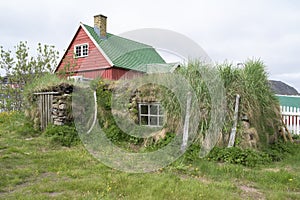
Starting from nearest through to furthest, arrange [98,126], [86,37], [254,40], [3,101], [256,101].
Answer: [256,101] → [98,126] → [254,40] → [3,101] → [86,37]

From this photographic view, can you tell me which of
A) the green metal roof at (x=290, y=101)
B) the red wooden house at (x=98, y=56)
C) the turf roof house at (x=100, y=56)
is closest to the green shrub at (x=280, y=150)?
the green metal roof at (x=290, y=101)

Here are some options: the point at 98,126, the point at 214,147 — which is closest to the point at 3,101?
the point at 98,126

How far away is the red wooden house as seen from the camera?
13.5 meters

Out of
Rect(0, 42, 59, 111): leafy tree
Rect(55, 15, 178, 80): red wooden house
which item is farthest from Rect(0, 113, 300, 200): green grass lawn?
Rect(55, 15, 178, 80): red wooden house

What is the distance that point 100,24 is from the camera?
621 inches

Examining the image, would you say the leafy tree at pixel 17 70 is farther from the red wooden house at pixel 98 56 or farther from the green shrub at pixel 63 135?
the green shrub at pixel 63 135

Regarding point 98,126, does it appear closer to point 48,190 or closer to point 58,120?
point 58,120

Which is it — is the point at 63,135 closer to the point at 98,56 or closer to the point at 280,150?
the point at 280,150

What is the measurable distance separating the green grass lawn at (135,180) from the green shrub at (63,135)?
1.10 metres

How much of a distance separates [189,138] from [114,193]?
245 centimetres

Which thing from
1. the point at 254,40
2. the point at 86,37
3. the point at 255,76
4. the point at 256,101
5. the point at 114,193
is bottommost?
the point at 114,193

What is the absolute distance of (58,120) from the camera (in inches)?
271

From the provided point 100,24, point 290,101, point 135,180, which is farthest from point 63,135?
point 100,24

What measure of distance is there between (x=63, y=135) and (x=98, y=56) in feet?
29.3
